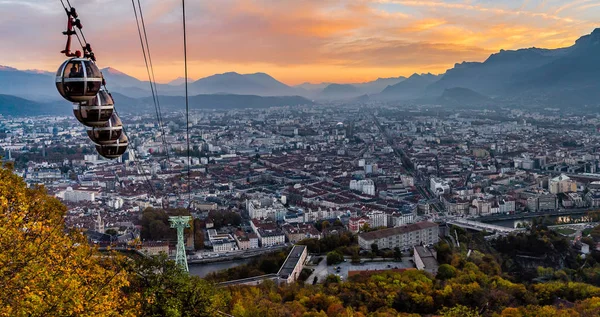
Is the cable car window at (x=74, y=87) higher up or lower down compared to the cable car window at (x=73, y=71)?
lower down

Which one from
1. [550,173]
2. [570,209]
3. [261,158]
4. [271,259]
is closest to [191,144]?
[261,158]

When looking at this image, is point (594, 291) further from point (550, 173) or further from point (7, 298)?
point (550, 173)

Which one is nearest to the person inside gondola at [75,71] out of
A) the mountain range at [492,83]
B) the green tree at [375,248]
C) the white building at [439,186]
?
the green tree at [375,248]

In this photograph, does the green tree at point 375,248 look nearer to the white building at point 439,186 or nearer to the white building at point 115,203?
the white building at point 115,203

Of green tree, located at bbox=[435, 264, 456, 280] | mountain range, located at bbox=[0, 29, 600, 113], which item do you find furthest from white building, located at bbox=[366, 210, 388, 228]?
mountain range, located at bbox=[0, 29, 600, 113]

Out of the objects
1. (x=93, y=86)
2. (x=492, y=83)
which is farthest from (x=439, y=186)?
(x=492, y=83)
